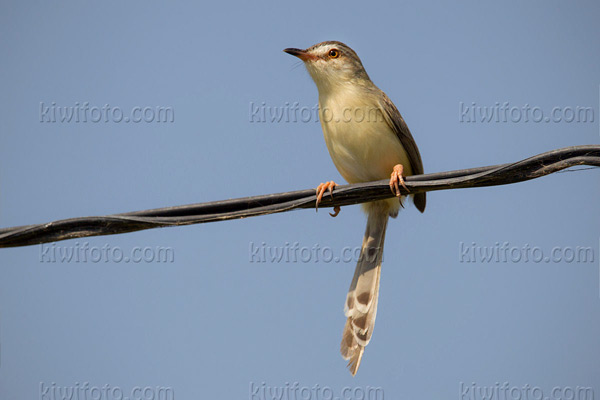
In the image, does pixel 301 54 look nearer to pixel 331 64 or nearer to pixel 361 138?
pixel 331 64

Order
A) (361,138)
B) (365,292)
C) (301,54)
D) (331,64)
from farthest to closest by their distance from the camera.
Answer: (301,54) → (331,64) → (365,292) → (361,138)

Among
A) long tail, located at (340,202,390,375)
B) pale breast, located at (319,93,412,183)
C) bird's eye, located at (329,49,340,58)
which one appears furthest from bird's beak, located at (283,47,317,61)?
long tail, located at (340,202,390,375)

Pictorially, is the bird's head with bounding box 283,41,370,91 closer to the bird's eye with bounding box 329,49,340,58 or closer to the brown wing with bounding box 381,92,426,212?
the bird's eye with bounding box 329,49,340,58

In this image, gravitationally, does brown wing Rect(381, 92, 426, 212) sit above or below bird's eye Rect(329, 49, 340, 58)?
below

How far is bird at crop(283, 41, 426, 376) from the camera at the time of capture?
6410 millimetres

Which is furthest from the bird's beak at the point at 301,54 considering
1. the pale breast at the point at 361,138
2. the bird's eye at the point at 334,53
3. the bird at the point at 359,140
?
the pale breast at the point at 361,138

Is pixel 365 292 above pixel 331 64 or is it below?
below

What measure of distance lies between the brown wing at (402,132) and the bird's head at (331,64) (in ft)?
1.50

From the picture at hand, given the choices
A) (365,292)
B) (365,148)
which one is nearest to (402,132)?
(365,148)

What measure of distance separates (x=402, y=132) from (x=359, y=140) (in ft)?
1.81

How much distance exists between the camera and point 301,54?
705 cm

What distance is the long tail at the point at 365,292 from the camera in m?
6.20

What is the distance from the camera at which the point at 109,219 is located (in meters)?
4.29

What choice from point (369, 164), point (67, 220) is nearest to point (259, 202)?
point (67, 220)
